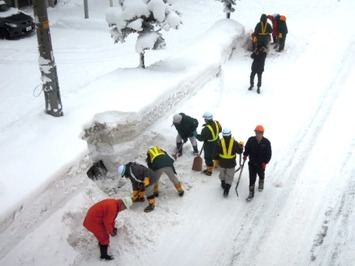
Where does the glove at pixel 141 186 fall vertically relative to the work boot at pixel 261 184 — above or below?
above

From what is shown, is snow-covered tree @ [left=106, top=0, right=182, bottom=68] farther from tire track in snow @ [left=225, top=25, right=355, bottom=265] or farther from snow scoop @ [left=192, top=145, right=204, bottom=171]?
tire track in snow @ [left=225, top=25, right=355, bottom=265]

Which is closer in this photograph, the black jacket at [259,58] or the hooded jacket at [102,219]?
the hooded jacket at [102,219]

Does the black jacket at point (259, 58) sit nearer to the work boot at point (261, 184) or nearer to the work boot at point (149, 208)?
the work boot at point (261, 184)

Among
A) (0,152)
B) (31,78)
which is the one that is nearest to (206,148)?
(0,152)

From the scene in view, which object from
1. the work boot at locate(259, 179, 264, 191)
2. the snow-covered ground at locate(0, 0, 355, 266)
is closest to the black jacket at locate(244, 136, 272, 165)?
the work boot at locate(259, 179, 264, 191)

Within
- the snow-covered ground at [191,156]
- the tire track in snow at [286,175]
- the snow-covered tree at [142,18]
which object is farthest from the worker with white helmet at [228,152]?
the snow-covered tree at [142,18]

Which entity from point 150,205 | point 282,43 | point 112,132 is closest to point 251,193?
point 150,205

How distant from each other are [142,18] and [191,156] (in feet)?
15.7

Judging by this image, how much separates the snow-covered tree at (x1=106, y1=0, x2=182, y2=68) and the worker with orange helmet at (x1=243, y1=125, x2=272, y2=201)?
17.8 feet

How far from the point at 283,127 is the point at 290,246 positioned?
4.53m

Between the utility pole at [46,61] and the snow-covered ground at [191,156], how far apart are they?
Answer: 0.36m

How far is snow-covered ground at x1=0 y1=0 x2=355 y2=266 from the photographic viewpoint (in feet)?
25.5

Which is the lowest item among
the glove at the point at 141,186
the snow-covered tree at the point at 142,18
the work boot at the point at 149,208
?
the work boot at the point at 149,208

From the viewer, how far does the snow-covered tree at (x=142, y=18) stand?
1227 centimetres
